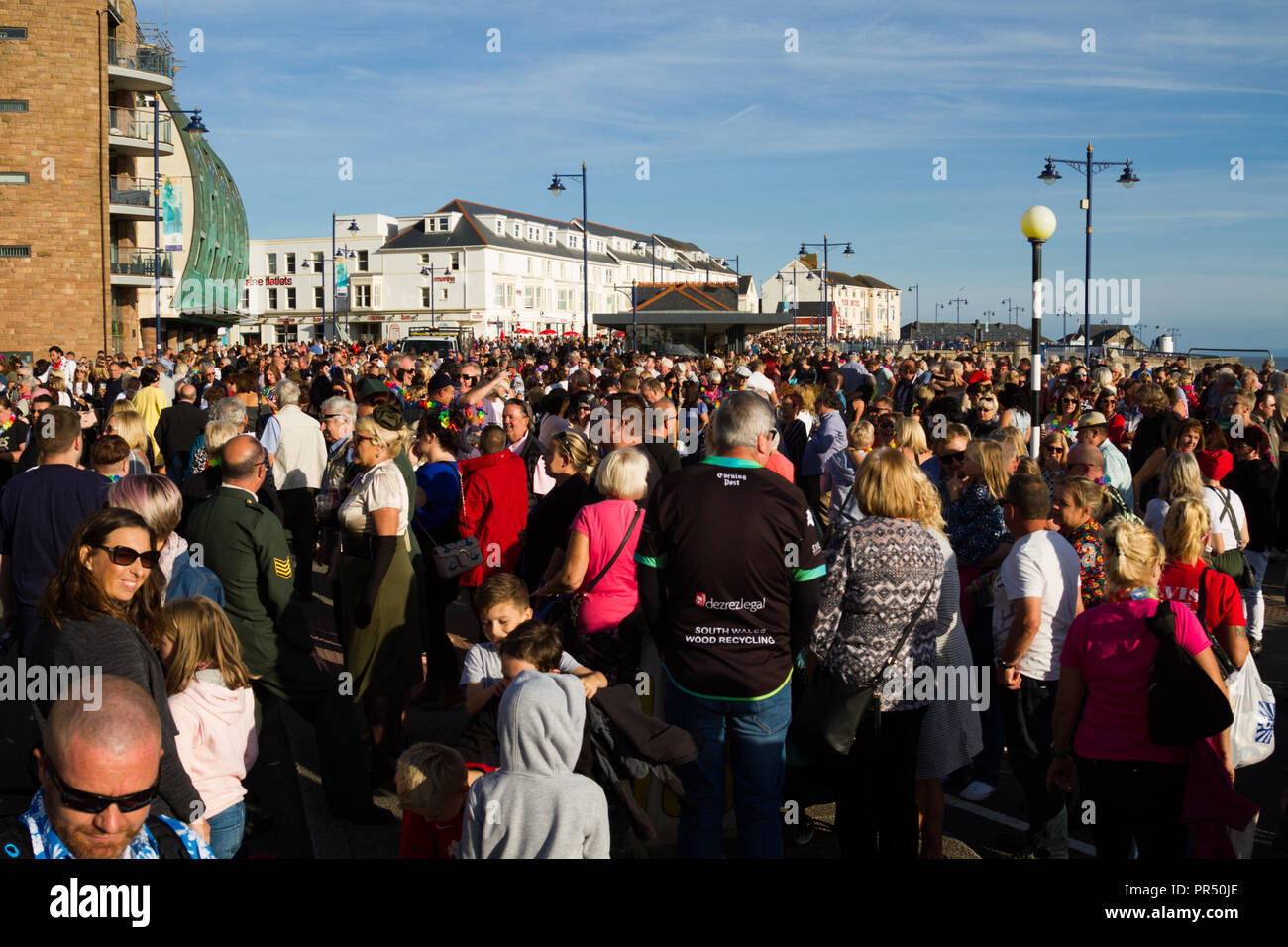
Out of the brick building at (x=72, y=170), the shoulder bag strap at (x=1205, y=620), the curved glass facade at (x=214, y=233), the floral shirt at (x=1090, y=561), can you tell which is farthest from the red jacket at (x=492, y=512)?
the curved glass facade at (x=214, y=233)

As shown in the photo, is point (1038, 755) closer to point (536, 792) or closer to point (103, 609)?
point (536, 792)

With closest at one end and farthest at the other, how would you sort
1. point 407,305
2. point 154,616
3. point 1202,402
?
point 154,616 < point 1202,402 < point 407,305

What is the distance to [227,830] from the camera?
390 centimetres

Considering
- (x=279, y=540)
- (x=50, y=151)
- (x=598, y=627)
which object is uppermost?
(x=50, y=151)

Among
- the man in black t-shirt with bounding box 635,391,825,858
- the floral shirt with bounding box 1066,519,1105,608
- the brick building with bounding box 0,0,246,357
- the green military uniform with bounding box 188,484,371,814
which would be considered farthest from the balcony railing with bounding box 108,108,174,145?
the floral shirt with bounding box 1066,519,1105,608

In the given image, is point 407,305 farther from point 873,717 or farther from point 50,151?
point 873,717

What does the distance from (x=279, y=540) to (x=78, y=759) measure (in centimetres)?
287

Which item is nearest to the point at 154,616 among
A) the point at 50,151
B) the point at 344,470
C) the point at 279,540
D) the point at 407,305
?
the point at 279,540

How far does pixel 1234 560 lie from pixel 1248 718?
7.17 feet

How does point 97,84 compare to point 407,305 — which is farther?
point 407,305

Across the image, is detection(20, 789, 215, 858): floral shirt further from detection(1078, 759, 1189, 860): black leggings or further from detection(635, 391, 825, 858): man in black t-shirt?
detection(1078, 759, 1189, 860): black leggings

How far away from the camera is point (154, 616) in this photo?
3.79 meters

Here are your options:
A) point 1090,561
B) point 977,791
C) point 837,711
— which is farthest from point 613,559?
point 977,791

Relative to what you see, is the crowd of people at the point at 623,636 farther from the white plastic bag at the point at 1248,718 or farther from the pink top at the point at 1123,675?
the white plastic bag at the point at 1248,718
